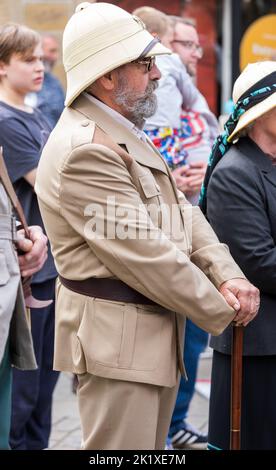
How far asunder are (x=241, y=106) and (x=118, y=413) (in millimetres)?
1407

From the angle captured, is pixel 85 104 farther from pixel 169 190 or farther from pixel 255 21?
pixel 255 21

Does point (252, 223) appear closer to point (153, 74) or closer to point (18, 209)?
point (153, 74)

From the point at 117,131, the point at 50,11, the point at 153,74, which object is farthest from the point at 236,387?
the point at 50,11

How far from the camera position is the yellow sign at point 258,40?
10562 mm

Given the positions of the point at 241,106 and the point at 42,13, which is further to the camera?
the point at 42,13

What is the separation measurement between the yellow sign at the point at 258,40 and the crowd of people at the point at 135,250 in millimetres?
6645

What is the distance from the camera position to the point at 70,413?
620 centimetres

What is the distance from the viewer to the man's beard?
11.6 feet

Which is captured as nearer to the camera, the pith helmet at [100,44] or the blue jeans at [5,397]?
the pith helmet at [100,44]

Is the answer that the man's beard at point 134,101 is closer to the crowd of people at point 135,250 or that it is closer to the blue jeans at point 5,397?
the crowd of people at point 135,250

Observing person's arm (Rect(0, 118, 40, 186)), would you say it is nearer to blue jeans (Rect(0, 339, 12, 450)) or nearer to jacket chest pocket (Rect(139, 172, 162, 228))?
blue jeans (Rect(0, 339, 12, 450))

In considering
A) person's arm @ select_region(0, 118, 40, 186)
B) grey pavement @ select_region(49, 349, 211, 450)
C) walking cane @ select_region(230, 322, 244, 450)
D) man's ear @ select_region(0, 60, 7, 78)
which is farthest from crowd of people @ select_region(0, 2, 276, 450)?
grey pavement @ select_region(49, 349, 211, 450)

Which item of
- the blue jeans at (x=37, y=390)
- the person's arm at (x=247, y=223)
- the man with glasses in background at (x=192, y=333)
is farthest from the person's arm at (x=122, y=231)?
the man with glasses in background at (x=192, y=333)

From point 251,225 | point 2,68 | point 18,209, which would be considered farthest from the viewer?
point 2,68
